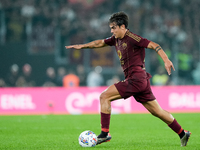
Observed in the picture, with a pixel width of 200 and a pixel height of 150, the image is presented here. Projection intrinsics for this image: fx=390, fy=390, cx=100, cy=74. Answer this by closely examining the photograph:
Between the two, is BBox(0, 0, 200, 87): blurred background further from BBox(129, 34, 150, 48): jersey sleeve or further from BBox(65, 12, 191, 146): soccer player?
BBox(129, 34, 150, 48): jersey sleeve

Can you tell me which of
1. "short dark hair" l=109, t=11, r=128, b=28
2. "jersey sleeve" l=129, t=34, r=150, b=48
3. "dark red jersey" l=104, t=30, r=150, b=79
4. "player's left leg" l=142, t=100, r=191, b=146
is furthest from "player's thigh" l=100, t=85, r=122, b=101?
"short dark hair" l=109, t=11, r=128, b=28

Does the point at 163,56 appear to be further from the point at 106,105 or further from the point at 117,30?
the point at 106,105

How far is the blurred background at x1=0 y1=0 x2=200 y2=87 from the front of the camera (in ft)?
55.9

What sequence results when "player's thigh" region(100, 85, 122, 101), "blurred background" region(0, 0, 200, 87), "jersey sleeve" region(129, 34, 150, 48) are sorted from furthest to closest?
"blurred background" region(0, 0, 200, 87), "player's thigh" region(100, 85, 122, 101), "jersey sleeve" region(129, 34, 150, 48)

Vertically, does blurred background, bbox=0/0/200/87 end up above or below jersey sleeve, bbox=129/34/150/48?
above

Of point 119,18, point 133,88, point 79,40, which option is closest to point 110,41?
point 119,18

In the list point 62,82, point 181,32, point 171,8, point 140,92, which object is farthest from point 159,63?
point 140,92

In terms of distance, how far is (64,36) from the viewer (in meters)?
18.0

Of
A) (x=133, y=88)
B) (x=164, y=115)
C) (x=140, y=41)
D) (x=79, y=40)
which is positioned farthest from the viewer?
(x=79, y=40)

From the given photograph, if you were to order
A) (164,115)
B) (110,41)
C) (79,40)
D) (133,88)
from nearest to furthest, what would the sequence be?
(133,88), (164,115), (110,41), (79,40)

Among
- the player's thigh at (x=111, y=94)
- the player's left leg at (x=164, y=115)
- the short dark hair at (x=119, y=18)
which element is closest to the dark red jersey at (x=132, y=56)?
the short dark hair at (x=119, y=18)

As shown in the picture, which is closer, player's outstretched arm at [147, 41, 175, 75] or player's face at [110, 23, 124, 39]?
player's outstretched arm at [147, 41, 175, 75]

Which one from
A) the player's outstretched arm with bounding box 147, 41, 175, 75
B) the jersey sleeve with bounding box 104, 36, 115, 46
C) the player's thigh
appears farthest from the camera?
the jersey sleeve with bounding box 104, 36, 115, 46

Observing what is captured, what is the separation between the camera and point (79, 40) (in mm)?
18297
